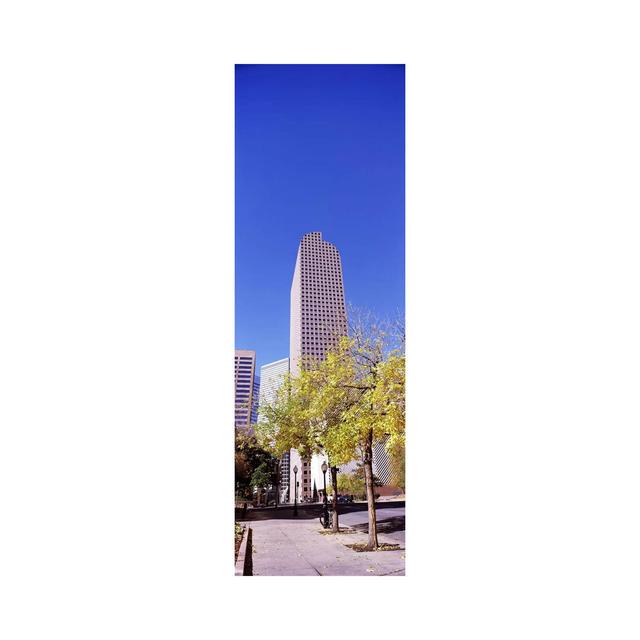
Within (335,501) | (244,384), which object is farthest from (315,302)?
(335,501)

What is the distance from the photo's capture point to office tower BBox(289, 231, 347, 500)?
3.29 m

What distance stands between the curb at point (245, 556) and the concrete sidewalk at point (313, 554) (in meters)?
0.03

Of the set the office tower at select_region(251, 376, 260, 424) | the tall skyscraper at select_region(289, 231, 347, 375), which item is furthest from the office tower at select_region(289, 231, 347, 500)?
the office tower at select_region(251, 376, 260, 424)

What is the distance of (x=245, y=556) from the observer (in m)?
2.98

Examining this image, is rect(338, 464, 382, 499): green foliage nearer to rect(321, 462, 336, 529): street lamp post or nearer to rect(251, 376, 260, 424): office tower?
rect(321, 462, 336, 529): street lamp post

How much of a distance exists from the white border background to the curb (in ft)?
0.38

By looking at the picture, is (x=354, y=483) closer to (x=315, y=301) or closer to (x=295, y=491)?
(x=295, y=491)

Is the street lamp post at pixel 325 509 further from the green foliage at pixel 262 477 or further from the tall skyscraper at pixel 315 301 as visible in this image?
the tall skyscraper at pixel 315 301
